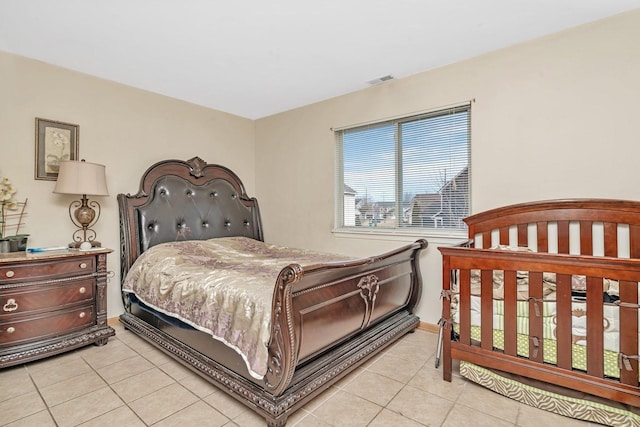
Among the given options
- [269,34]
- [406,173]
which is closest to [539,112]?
[406,173]

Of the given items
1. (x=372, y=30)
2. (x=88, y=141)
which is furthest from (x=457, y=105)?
(x=88, y=141)

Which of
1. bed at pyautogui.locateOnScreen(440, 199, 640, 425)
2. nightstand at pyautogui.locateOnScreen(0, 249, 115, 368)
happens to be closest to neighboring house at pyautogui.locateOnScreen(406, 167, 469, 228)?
bed at pyautogui.locateOnScreen(440, 199, 640, 425)

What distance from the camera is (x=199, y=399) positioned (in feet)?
6.14

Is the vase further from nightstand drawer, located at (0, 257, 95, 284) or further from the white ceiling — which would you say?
the white ceiling

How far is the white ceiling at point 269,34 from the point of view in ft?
6.51

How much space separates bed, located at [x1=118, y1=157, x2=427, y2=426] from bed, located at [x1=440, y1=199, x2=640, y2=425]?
1.76 ft

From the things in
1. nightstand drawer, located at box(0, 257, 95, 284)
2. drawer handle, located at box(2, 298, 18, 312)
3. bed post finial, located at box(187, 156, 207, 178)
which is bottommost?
drawer handle, located at box(2, 298, 18, 312)

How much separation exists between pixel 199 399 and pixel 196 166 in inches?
96.8

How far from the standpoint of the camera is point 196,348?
214 cm

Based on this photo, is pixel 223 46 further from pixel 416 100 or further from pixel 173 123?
pixel 416 100

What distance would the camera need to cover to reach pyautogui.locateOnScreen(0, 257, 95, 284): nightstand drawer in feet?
7.15

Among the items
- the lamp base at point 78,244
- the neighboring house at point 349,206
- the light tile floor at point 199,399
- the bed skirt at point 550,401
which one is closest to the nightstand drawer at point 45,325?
the light tile floor at point 199,399

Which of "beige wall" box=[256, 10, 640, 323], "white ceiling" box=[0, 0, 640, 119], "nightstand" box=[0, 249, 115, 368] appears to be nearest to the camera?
"white ceiling" box=[0, 0, 640, 119]

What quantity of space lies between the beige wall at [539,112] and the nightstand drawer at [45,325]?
235 centimetres
